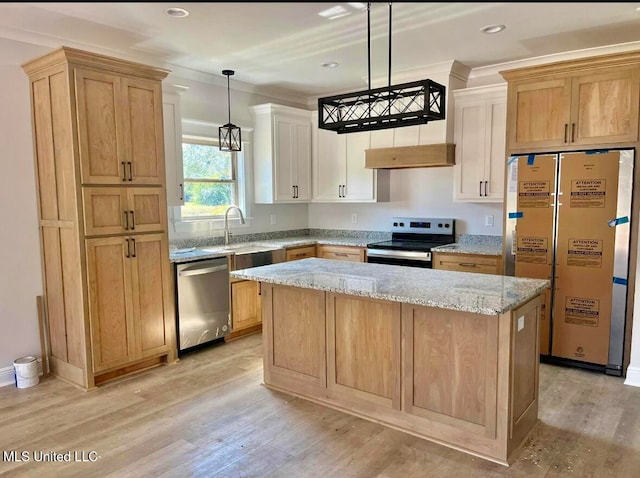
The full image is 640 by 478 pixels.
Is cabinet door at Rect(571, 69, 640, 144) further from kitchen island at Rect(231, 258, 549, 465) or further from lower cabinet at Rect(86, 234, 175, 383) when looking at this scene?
lower cabinet at Rect(86, 234, 175, 383)

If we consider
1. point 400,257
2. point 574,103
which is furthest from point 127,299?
point 574,103

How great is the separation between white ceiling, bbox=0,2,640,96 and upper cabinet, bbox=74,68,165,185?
41cm

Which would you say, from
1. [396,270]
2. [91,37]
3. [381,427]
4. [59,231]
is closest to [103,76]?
[91,37]

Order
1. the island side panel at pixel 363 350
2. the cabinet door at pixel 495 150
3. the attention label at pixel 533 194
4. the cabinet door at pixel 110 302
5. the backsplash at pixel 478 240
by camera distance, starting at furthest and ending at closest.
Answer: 1. the backsplash at pixel 478 240
2. the cabinet door at pixel 495 150
3. the attention label at pixel 533 194
4. the cabinet door at pixel 110 302
5. the island side panel at pixel 363 350

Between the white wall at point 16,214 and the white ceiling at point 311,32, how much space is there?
32 centimetres

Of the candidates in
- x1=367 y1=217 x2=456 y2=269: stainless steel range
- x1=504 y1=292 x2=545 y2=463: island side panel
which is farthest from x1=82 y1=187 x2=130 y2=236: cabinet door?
x1=504 y1=292 x2=545 y2=463: island side panel

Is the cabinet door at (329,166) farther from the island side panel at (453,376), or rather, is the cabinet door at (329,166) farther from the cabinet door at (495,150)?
the island side panel at (453,376)

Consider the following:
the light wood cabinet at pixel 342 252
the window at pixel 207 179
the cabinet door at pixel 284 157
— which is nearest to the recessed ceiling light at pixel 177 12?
the window at pixel 207 179

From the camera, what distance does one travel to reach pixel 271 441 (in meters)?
2.72

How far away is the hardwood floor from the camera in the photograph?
2.45m

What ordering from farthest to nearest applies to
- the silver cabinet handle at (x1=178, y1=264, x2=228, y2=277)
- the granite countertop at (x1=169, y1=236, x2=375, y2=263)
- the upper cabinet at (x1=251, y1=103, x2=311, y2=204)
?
the upper cabinet at (x1=251, y1=103, x2=311, y2=204), the granite countertop at (x1=169, y1=236, x2=375, y2=263), the silver cabinet handle at (x1=178, y1=264, x2=228, y2=277)

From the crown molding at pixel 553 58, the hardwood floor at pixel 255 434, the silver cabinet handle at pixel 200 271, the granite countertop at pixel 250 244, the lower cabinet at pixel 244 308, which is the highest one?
the crown molding at pixel 553 58

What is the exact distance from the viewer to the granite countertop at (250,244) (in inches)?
164

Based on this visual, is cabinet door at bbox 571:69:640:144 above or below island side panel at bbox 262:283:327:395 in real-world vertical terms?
above
